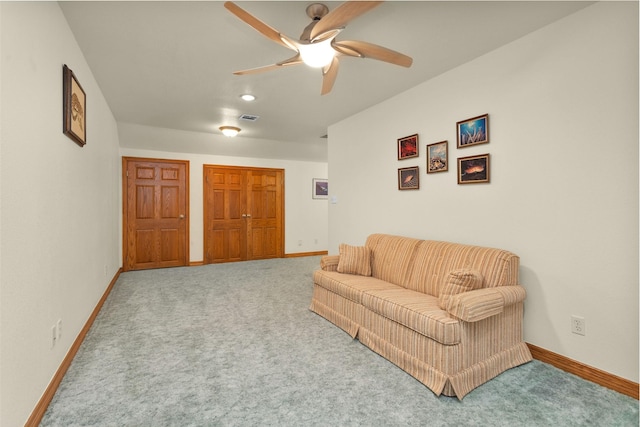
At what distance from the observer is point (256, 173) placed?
6.81 meters

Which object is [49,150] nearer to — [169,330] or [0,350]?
[0,350]

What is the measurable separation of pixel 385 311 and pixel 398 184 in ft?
5.44

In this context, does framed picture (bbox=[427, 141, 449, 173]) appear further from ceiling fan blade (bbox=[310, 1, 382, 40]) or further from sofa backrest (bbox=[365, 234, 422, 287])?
ceiling fan blade (bbox=[310, 1, 382, 40])

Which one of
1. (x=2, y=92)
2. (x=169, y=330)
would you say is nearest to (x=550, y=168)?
(x=2, y=92)

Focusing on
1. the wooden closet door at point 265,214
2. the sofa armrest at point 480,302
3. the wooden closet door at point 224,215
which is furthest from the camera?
the wooden closet door at point 265,214

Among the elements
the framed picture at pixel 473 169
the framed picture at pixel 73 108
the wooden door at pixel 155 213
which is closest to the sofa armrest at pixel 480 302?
the framed picture at pixel 473 169

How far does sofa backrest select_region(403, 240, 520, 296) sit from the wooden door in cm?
470

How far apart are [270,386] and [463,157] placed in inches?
95.2

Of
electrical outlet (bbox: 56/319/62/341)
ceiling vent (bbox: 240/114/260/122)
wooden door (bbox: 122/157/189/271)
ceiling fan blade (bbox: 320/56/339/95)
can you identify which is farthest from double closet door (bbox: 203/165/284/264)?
ceiling fan blade (bbox: 320/56/339/95)

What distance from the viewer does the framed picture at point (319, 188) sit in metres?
7.48

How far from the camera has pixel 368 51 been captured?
6.84 ft

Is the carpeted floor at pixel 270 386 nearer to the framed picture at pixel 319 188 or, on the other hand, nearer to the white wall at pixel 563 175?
the white wall at pixel 563 175

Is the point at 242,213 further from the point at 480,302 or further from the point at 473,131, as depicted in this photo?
the point at 480,302

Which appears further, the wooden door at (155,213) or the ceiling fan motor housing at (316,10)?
the wooden door at (155,213)
